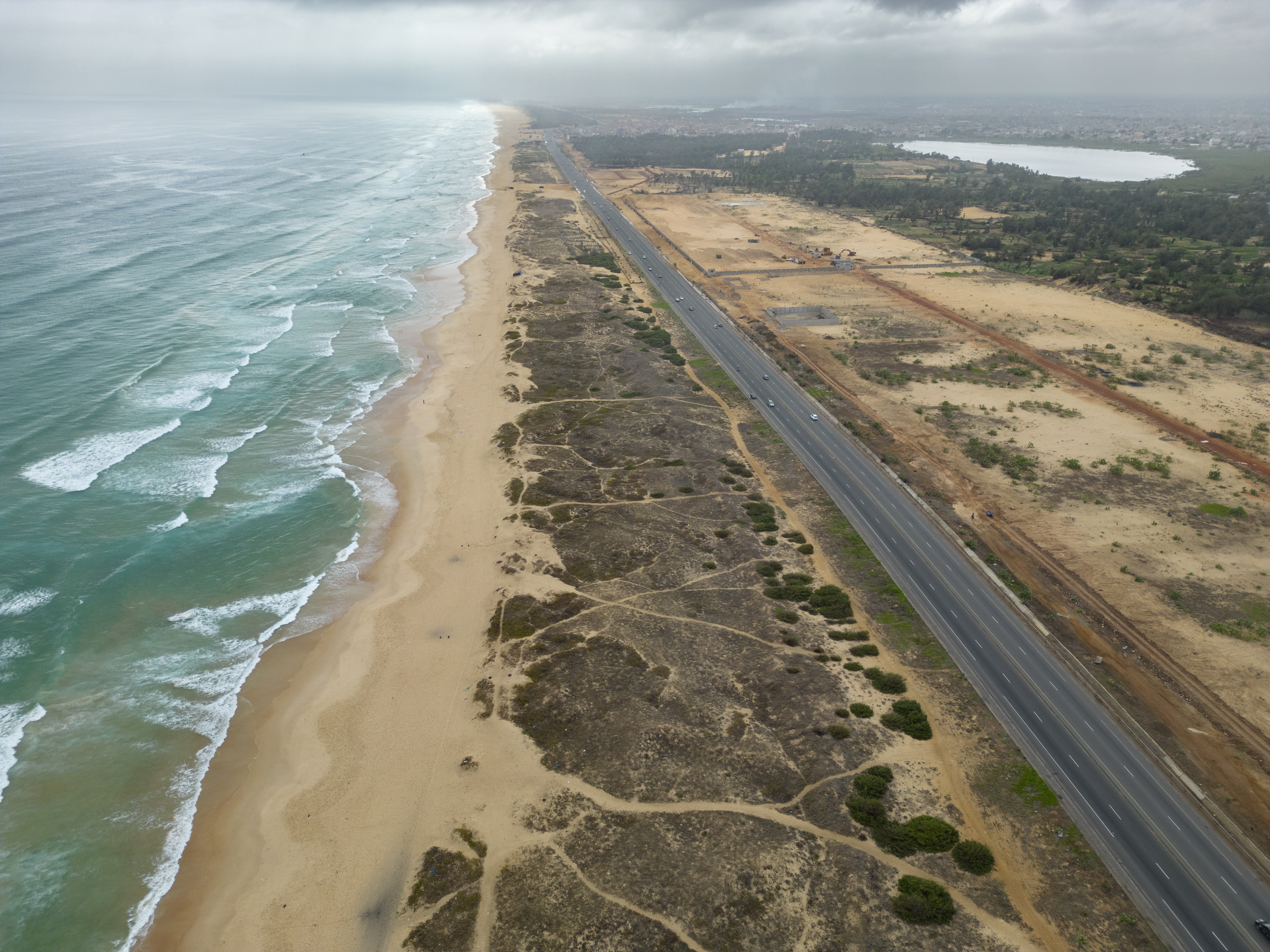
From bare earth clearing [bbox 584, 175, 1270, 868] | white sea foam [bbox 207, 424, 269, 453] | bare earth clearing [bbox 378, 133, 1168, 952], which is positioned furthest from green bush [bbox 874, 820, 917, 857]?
white sea foam [bbox 207, 424, 269, 453]

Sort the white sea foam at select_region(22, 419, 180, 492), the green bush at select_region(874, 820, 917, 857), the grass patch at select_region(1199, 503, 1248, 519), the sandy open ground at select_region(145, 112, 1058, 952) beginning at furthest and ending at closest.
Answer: the grass patch at select_region(1199, 503, 1248, 519)
the white sea foam at select_region(22, 419, 180, 492)
the green bush at select_region(874, 820, 917, 857)
the sandy open ground at select_region(145, 112, 1058, 952)

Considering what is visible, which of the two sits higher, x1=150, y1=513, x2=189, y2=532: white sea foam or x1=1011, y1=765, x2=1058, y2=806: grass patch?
x1=150, y1=513, x2=189, y2=532: white sea foam

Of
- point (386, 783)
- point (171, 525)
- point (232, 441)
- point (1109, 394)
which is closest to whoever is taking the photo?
point (386, 783)

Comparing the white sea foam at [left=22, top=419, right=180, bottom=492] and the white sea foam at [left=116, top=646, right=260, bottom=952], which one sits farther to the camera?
the white sea foam at [left=22, top=419, right=180, bottom=492]

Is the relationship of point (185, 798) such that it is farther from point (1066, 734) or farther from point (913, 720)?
point (1066, 734)

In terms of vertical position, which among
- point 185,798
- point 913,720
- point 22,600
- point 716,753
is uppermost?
point 22,600

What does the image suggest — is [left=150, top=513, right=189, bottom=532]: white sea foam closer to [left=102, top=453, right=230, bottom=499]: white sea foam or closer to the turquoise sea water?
the turquoise sea water

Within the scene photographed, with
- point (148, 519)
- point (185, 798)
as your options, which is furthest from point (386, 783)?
point (148, 519)
